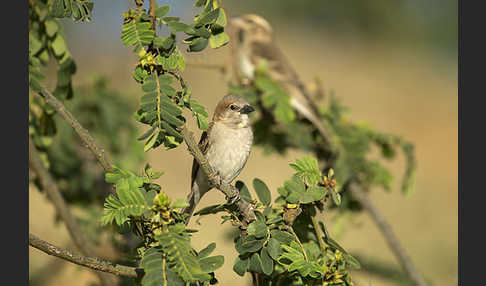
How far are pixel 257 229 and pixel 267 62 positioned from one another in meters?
2.28

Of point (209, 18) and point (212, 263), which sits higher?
point (209, 18)

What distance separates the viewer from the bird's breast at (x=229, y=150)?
2959mm

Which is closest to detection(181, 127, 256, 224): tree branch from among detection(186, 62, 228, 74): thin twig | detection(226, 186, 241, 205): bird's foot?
detection(226, 186, 241, 205): bird's foot

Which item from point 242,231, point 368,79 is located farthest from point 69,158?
point 368,79

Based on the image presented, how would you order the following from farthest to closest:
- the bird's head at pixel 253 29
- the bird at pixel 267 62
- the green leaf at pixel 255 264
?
1. the bird's head at pixel 253 29
2. the bird at pixel 267 62
3. the green leaf at pixel 255 264

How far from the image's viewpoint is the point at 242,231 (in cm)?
202

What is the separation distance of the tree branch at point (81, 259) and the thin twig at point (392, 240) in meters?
2.48

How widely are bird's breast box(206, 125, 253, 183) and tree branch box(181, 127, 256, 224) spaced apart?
73cm

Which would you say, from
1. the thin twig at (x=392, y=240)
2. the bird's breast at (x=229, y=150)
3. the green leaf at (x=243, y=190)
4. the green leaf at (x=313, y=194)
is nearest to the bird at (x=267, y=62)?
the thin twig at (x=392, y=240)

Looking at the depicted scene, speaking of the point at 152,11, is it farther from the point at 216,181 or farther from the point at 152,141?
the point at 216,181

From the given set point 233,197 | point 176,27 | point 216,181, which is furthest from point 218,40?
point 233,197

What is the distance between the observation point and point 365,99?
1166cm

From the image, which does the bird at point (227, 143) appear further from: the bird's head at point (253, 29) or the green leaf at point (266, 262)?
the bird's head at point (253, 29)

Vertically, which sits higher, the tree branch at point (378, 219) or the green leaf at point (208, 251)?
the tree branch at point (378, 219)
